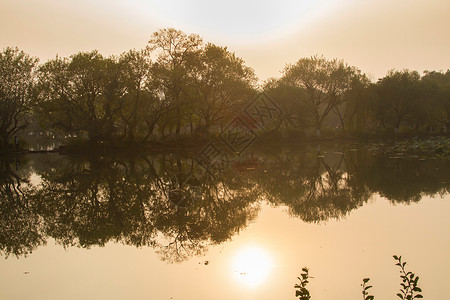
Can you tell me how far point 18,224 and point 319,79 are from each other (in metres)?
54.2

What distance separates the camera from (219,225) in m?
9.82

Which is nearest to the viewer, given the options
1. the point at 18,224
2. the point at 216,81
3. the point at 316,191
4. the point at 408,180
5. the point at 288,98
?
the point at 18,224

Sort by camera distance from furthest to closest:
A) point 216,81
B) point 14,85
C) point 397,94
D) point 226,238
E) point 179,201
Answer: point 397,94 → point 216,81 → point 14,85 → point 179,201 → point 226,238

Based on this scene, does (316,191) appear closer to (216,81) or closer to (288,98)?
(216,81)

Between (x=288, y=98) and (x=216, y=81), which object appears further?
(x=288, y=98)

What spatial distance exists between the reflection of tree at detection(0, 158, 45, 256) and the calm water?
5 cm

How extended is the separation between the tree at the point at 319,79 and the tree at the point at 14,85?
39.1m

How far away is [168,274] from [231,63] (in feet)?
144

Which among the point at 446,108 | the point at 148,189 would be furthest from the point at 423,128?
the point at 148,189

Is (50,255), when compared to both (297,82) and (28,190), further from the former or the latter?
(297,82)

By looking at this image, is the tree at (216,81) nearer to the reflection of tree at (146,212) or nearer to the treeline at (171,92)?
the treeline at (171,92)

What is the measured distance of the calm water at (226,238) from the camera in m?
6.09

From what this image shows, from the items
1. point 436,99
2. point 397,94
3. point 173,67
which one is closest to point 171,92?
point 173,67

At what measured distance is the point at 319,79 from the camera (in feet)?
192
